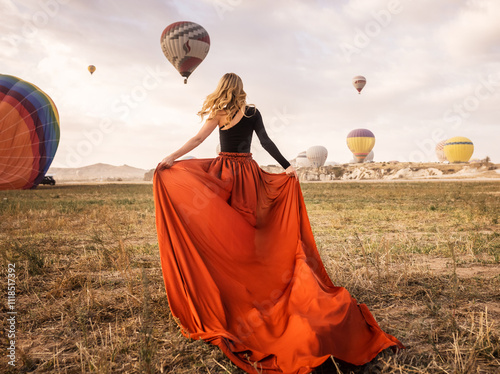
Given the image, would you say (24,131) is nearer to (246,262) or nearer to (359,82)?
(246,262)

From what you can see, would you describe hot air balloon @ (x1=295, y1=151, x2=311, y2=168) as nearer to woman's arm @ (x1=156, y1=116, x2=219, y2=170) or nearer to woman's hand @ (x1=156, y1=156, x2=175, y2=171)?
A: woman's arm @ (x1=156, y1=116, x2=219, y2=170)

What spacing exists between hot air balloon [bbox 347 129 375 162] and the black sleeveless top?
70737mm

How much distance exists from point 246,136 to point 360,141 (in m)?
71.2

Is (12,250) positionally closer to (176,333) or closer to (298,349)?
(176,333)

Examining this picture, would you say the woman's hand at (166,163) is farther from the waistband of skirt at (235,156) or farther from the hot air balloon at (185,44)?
the hot air balloon at (185,44)

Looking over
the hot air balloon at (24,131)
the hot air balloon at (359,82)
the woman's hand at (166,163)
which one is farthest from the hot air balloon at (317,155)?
the woman's hand at (166,163)

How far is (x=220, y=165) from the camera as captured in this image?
153 inches

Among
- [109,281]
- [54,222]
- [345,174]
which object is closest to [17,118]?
[54,222]

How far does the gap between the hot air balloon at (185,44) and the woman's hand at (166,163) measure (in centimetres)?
2083

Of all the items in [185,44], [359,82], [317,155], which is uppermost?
[359,82]

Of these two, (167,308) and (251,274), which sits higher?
(251,274)

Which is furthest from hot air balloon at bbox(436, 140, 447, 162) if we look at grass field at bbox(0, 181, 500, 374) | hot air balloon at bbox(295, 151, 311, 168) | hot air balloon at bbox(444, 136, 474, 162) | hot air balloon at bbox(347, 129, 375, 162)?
grass field at bbox(0, 181, 500, 374)

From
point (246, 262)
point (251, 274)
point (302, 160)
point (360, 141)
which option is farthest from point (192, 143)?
point (302, 160)

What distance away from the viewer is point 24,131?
68.7 feet
